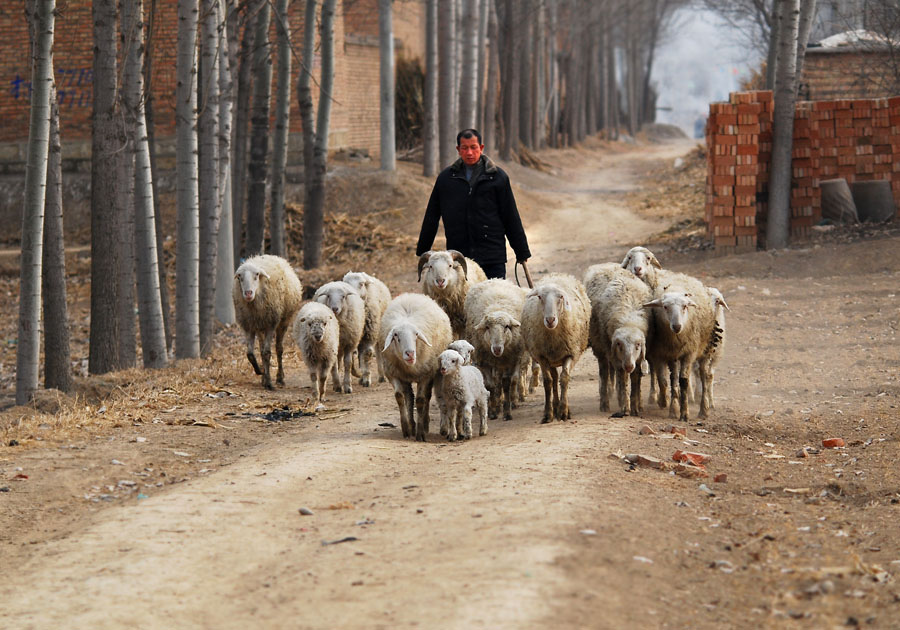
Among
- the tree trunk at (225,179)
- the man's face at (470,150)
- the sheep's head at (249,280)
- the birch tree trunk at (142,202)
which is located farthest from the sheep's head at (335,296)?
the tree trunk at (225,179)

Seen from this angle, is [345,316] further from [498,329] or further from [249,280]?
[498,329]

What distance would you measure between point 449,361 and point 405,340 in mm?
390

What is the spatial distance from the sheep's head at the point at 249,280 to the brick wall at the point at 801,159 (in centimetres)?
975

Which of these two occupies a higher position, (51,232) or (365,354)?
(51,232)

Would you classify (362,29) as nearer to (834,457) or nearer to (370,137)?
(370,137)

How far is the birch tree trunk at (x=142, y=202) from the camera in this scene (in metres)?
13.3

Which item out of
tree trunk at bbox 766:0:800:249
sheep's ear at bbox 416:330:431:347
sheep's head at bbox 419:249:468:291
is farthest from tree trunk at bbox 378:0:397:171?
sheep's ear at bbox 416:330:431:347

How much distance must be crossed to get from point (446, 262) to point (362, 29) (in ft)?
79.4

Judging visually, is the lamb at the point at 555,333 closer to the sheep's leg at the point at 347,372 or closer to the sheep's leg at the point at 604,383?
the sheep's leg at the point at 604,383

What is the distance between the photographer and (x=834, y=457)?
8.77m

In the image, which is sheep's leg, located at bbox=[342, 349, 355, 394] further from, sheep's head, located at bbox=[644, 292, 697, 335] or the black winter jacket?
sheep's head, located at bbox=[644, 292, 697, 335]

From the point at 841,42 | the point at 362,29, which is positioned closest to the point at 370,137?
the point at 362,29

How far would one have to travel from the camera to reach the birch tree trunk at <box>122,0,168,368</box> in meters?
13.3

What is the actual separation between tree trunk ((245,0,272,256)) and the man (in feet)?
28.3
